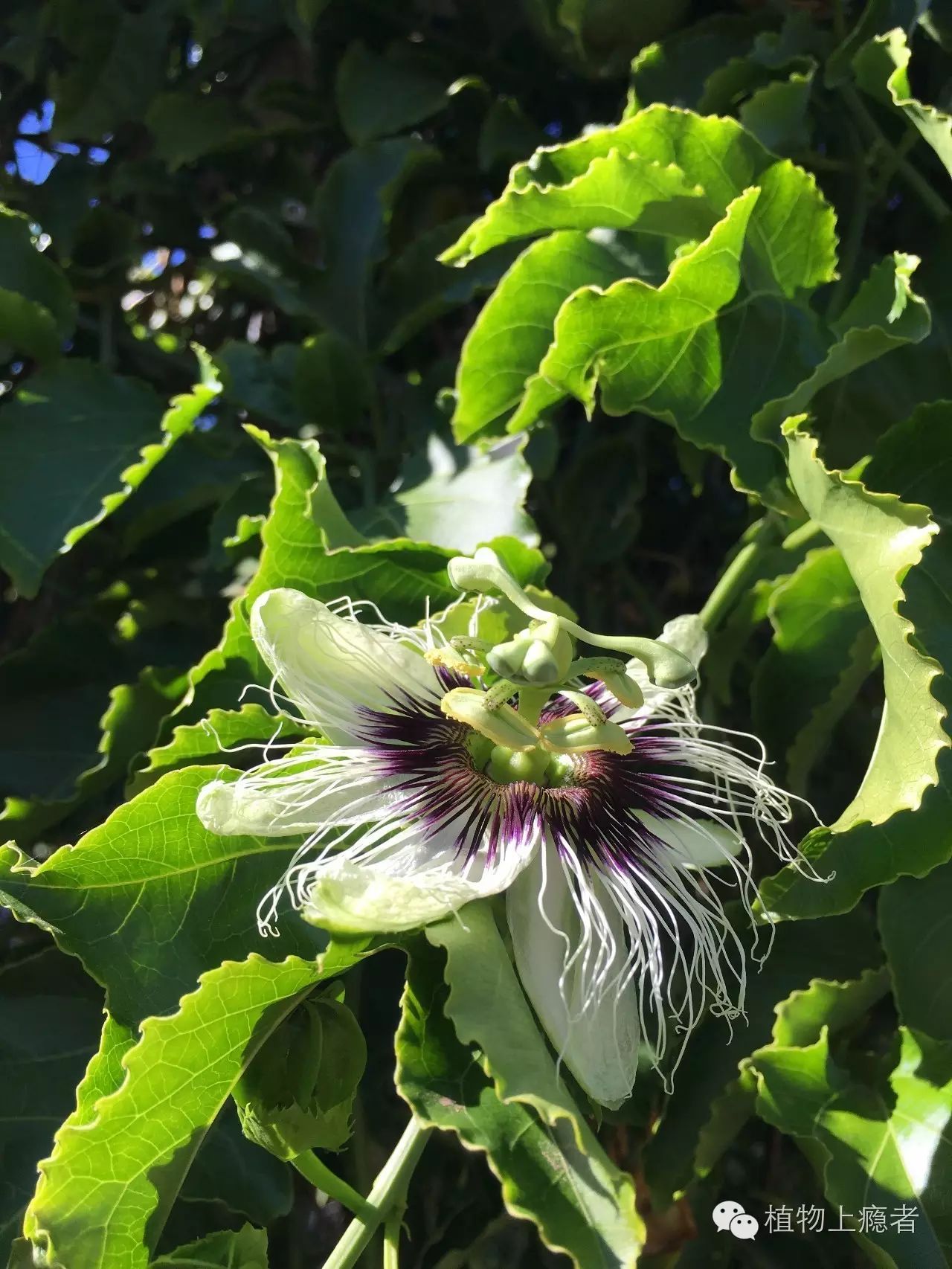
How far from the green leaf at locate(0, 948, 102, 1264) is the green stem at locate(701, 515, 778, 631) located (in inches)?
24.8

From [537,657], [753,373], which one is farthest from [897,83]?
[537,657]

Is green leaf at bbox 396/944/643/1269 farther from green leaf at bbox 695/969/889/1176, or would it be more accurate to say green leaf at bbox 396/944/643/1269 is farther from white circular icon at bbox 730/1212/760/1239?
white circular icon at bbox 730/1212/760/1239

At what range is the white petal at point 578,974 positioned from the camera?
0.77 m

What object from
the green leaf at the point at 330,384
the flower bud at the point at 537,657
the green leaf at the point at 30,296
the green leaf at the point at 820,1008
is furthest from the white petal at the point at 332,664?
the green leaf at the point at 30,296

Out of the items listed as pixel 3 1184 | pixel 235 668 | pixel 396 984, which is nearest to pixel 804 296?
pixel 235 668

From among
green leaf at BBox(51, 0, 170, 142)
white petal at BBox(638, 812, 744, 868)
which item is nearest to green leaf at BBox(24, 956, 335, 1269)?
white petal at BBox(638, 812, 744, 868)

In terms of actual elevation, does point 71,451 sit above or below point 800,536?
above

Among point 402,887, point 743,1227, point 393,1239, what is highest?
point 402,887

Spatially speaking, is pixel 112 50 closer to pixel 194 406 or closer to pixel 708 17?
pixel 194 406

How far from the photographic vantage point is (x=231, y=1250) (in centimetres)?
84

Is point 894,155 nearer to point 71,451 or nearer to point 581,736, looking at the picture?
point 581,736

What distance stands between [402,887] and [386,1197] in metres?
0.26

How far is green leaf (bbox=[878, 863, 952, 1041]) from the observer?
3.24ft

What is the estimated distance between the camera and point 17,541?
1.15 meters
